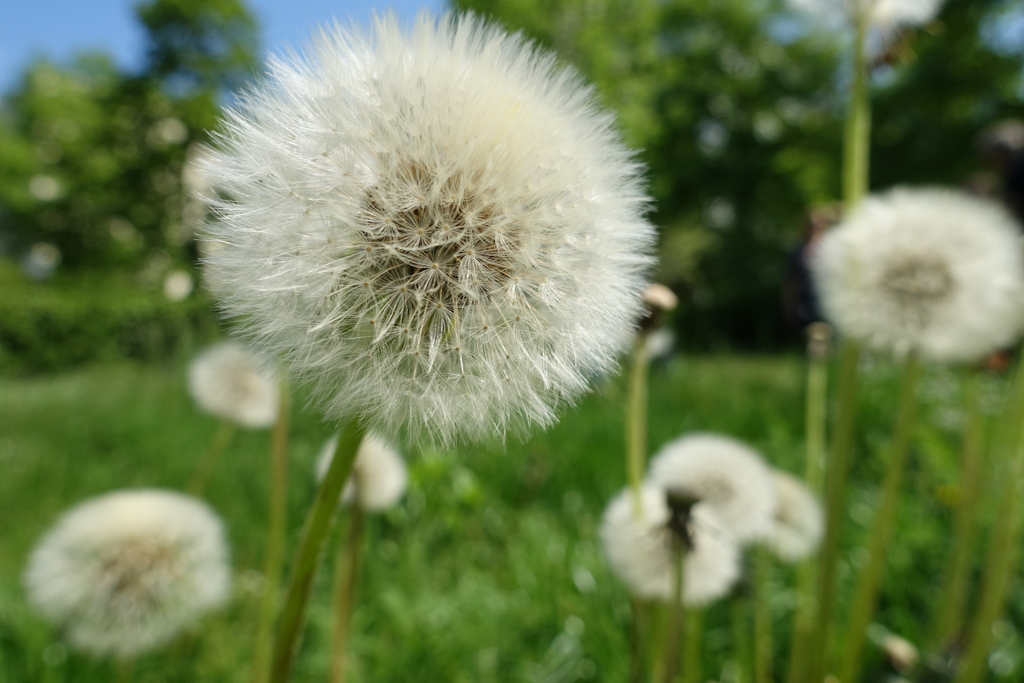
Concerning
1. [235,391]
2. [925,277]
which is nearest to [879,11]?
[925,277]

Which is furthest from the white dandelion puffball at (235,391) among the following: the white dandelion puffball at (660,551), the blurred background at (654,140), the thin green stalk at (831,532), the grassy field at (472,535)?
the blurred background at (654,140)

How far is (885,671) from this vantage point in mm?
1409

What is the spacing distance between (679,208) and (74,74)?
24.3 m

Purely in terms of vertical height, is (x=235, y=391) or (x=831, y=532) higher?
(x=235, y=391)

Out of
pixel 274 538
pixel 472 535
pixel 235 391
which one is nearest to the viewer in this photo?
pixel 274 538

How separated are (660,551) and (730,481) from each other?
293 millimetres

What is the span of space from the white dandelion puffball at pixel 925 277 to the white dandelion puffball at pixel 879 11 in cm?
40

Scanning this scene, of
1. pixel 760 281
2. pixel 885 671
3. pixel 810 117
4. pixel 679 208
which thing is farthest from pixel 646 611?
pixel 810 117

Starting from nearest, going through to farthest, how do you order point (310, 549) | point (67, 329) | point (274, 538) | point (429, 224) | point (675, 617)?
point (310, 549)
point (429, 224)
point (675, 617)
point (274, 538)
point (67, 329)

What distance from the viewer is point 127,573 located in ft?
4.48

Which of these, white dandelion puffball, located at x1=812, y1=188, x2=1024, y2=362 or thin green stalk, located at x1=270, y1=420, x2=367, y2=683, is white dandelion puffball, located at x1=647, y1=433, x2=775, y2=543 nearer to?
white dandelion puffball, located at x1=812, y1=188, x2=1024, y2=362

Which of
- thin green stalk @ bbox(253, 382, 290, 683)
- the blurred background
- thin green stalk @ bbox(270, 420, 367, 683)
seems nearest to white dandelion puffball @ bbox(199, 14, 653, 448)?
thin green stalk @ bbox(270, 420, 367, 683)

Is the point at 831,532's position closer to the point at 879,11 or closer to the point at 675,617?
the point at 675,617

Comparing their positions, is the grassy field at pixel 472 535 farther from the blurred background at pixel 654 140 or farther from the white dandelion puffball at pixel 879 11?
the blurred background at pixel 654 140
